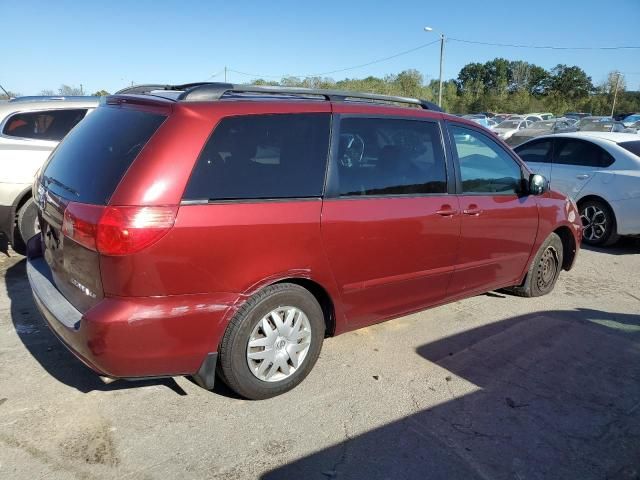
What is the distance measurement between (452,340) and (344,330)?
3.65 ft

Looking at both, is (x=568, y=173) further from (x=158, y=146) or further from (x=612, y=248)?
(x=158, y=146)

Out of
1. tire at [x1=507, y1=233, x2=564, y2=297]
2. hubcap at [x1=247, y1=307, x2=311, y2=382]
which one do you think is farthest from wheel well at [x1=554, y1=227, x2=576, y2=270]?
hubcap at [x1=247, y1=307, x2=311, y2=382]

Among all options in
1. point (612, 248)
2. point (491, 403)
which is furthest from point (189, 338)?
point (612, 248)

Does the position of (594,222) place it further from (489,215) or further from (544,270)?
(489,215)

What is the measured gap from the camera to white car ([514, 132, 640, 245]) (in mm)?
7047

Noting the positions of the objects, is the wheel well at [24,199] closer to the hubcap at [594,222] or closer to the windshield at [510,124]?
the hubcap at [594,222]

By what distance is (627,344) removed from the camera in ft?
13.7

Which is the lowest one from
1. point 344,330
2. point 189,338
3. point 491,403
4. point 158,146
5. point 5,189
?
point 491,403

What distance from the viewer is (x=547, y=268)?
16.9 ft

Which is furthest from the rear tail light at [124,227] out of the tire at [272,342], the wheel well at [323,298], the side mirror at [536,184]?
the side mirror at [536,184]

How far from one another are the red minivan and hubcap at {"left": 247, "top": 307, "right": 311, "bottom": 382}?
1 centimetres

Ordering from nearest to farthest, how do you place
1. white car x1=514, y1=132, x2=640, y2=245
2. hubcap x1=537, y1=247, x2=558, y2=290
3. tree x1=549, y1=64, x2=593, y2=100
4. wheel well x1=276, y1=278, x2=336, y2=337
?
wheel well x1=276, y1=278, x2=336, y2=337 < hubcap x1=537, y1=247, x2=558, y2=290 < white car x1=514, y1=132, x2=640, y2=245 < tree x1=549, y1=64, x2=593, y2=100

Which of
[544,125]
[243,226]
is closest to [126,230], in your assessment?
[243,226]

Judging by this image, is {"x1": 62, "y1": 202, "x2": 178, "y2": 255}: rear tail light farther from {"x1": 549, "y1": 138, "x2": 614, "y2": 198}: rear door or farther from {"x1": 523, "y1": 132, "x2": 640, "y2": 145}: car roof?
{"x1": 523, "y1": 132, "x2": 640, "y2": 145}: car roof
